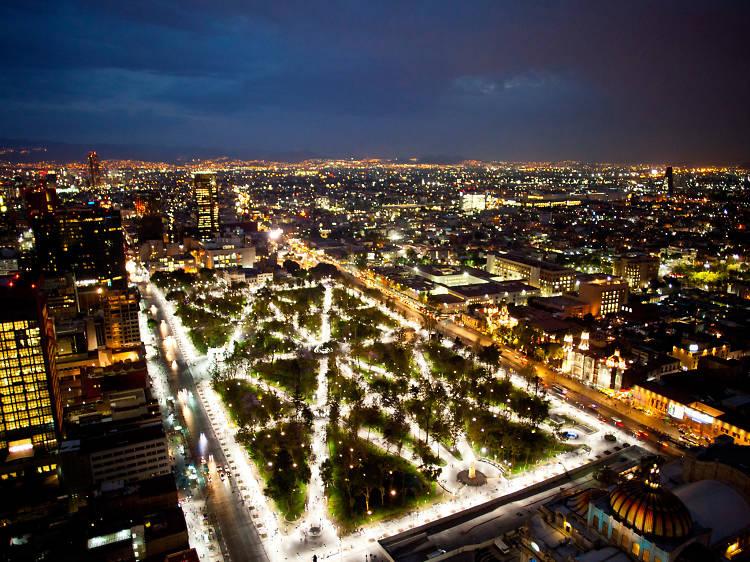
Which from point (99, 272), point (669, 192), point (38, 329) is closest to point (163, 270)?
point (99, 272)

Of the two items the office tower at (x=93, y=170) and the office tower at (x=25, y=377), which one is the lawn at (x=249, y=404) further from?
the office tower at (x=93, y=170)

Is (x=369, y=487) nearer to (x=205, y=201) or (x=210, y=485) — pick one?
(x=210, y=485)

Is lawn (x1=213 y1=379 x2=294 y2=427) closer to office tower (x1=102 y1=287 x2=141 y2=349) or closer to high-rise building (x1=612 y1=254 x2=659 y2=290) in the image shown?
office tower (x1=102 y1=287 x2=141 y2=349)

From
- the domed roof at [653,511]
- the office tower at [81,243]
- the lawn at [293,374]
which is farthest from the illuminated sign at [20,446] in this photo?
the office tower at [81,243]

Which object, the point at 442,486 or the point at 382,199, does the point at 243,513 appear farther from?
the point at 382,199

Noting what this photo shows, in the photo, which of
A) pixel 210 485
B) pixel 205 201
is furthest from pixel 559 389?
pixel 205 201

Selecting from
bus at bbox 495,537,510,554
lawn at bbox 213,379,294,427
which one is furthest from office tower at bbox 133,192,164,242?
bus at bbox 495,537,510,554
